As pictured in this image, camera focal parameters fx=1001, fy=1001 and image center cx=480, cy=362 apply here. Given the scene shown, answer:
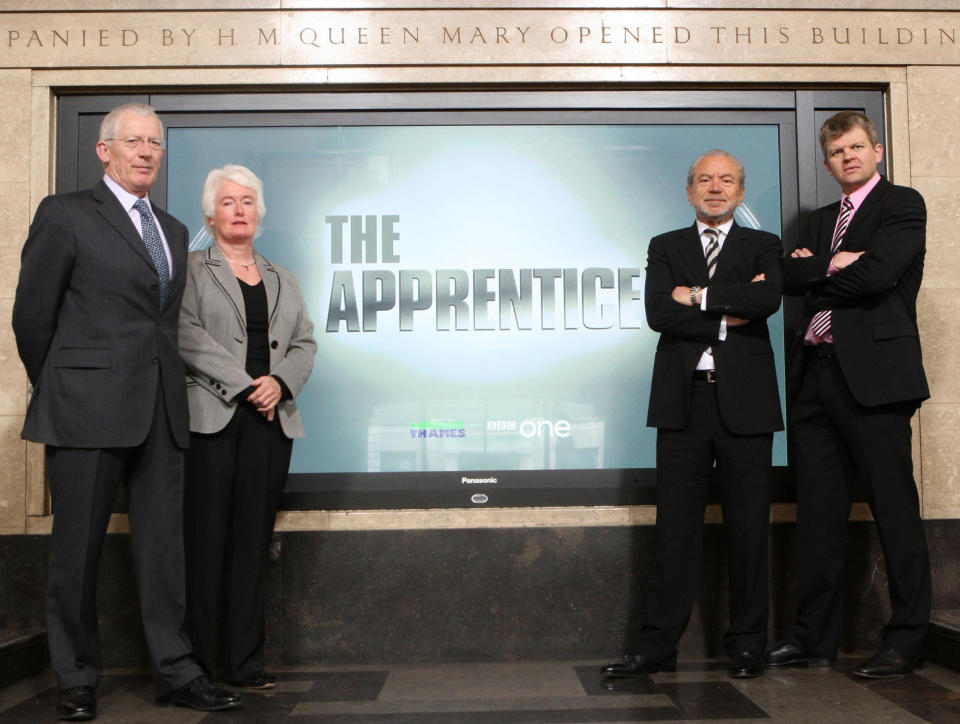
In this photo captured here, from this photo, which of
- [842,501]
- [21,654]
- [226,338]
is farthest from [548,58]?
[21,654]

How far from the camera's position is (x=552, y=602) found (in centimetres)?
487

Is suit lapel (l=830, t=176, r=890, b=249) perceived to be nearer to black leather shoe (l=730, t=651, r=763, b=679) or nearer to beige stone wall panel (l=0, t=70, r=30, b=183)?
black leather shoe (l=730, t=651, r=763, b=679)

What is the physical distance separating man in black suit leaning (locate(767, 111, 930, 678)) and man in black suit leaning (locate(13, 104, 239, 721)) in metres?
2.56

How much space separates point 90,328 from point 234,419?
0.69 meters

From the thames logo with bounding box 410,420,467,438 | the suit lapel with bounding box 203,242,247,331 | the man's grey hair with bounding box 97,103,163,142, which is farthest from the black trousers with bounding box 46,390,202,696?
the thames logo with bounding box 410,420,467,438

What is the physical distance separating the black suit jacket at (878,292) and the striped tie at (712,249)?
326 millimetres

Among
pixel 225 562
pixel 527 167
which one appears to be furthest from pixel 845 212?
pixel 225 562

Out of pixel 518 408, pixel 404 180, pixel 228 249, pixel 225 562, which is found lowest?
pixel 225 562

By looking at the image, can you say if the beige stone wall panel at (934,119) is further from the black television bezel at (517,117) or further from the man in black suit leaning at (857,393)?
the man in black suit leaning at (857,393)

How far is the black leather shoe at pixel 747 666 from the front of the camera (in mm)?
4242

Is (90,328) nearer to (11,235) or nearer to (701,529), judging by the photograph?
(11,235)

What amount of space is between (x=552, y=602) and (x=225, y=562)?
5.20ft

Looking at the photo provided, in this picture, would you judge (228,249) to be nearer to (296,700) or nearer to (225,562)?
(225,562)

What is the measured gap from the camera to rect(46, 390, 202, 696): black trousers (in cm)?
375
